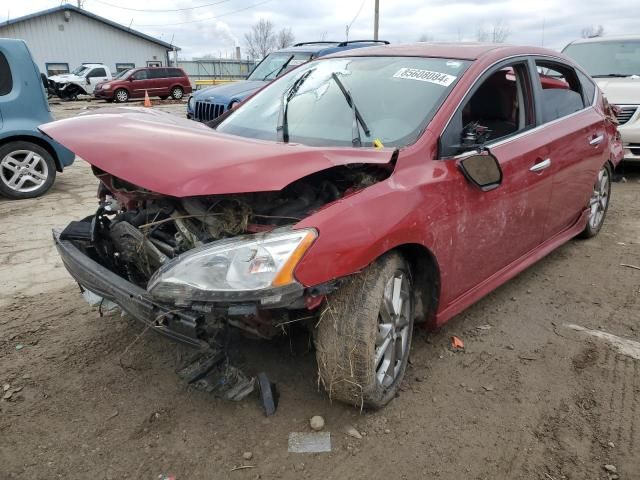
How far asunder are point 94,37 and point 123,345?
40182 mm

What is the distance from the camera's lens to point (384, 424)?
8.14ft

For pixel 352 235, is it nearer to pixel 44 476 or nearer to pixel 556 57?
pixel 44 476

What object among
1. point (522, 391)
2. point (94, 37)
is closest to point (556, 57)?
point (522, 391)

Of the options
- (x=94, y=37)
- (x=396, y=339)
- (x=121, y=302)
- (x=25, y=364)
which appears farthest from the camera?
(x=94, y=37)

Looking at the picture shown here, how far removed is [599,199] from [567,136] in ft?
4.80

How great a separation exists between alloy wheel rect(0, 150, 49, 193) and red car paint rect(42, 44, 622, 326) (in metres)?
4.35

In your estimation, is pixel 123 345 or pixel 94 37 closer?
pixel 123 345

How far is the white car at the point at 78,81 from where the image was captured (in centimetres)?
2559

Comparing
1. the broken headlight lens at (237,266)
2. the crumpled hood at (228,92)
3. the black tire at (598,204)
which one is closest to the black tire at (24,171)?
the crumpled hood at (228,92)

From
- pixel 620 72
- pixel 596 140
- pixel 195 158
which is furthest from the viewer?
pixel 620 72

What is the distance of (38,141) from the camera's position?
22.2ft

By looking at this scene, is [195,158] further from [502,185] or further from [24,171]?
[24,171]

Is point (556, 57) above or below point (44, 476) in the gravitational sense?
above

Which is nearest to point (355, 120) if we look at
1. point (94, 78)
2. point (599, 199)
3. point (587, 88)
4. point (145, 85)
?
point (587, 88)
